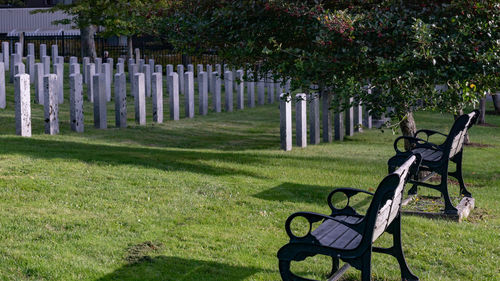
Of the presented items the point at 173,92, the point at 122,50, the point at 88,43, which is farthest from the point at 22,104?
the point at 122,50

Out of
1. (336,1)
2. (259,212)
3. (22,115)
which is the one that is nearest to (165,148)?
(22,115)

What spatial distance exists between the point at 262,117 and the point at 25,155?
939 centimetres

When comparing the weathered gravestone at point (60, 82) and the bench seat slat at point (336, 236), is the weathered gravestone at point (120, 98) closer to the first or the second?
the weathered gravestone at point (60, 82)

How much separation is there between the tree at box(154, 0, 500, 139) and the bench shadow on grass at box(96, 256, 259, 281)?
376 centimetres

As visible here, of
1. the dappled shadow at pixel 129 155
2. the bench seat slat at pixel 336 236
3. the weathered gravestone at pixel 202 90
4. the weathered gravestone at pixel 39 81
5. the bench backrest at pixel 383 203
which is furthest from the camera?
the weathered gravestone at pixel 202 90

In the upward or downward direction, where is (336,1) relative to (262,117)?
upward

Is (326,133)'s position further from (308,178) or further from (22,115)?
(22,115)

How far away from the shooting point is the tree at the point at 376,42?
28.9 ft

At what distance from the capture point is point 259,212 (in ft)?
25.9

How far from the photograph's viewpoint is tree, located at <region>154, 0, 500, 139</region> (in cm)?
880

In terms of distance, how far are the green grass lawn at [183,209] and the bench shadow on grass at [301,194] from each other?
2 centimetres

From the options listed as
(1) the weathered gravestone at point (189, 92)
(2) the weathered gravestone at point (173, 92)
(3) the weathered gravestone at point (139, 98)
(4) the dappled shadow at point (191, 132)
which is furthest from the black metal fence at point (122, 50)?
(3) the weathered gravestone at point (139, 98)

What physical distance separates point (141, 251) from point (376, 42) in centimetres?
472

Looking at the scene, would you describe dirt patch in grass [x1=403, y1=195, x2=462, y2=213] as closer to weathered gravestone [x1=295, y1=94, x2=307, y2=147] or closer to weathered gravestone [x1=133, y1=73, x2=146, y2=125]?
weathered gravestone [x1=295, y1=94, x2=307, y2=147]
